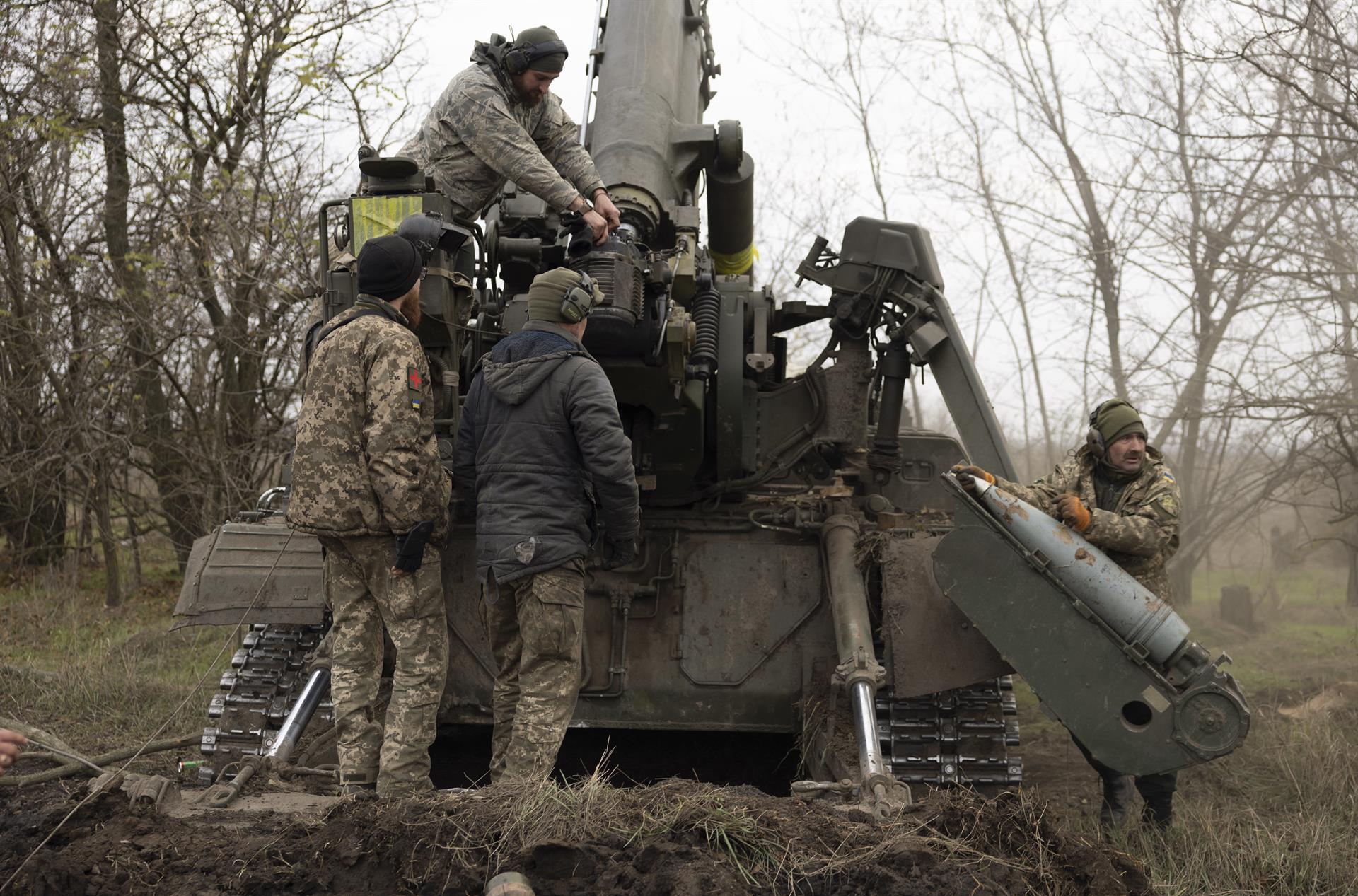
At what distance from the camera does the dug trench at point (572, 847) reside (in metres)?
3.37

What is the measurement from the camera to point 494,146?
206 inches

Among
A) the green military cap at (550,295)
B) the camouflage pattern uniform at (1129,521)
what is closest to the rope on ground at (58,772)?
the green military cap at (550,295)

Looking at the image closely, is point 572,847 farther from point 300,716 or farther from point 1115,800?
point 1115,800

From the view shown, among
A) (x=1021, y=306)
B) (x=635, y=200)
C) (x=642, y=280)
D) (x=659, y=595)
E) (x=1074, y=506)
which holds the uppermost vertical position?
(x=1021, y=306)

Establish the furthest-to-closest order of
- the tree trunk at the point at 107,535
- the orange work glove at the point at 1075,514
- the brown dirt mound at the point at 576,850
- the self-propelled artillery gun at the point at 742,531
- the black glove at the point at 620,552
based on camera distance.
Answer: the tree trunk at the point at 107,535, the orange work glove at the point at 1075,514, the self-propelled artillery gun at the point at 742,531, the black glove at the point at 620,552, the brown dirt mound at the point at 576,850

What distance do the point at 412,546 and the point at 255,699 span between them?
4.60ft

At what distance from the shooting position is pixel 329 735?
508 cm

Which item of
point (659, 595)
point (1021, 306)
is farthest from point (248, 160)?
point (1021, 306)

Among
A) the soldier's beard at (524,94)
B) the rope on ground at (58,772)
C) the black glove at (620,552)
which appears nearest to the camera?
the rope on ground at (58,772)

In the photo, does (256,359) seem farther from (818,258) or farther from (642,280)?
(642,280)

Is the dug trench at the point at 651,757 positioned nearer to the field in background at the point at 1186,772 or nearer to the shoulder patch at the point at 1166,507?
the field in background at the point at 1186,772

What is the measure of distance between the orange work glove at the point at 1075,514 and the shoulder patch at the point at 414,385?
246 cm

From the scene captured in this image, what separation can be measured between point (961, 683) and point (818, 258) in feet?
8.05

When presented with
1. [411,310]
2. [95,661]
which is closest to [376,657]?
[411,310]
